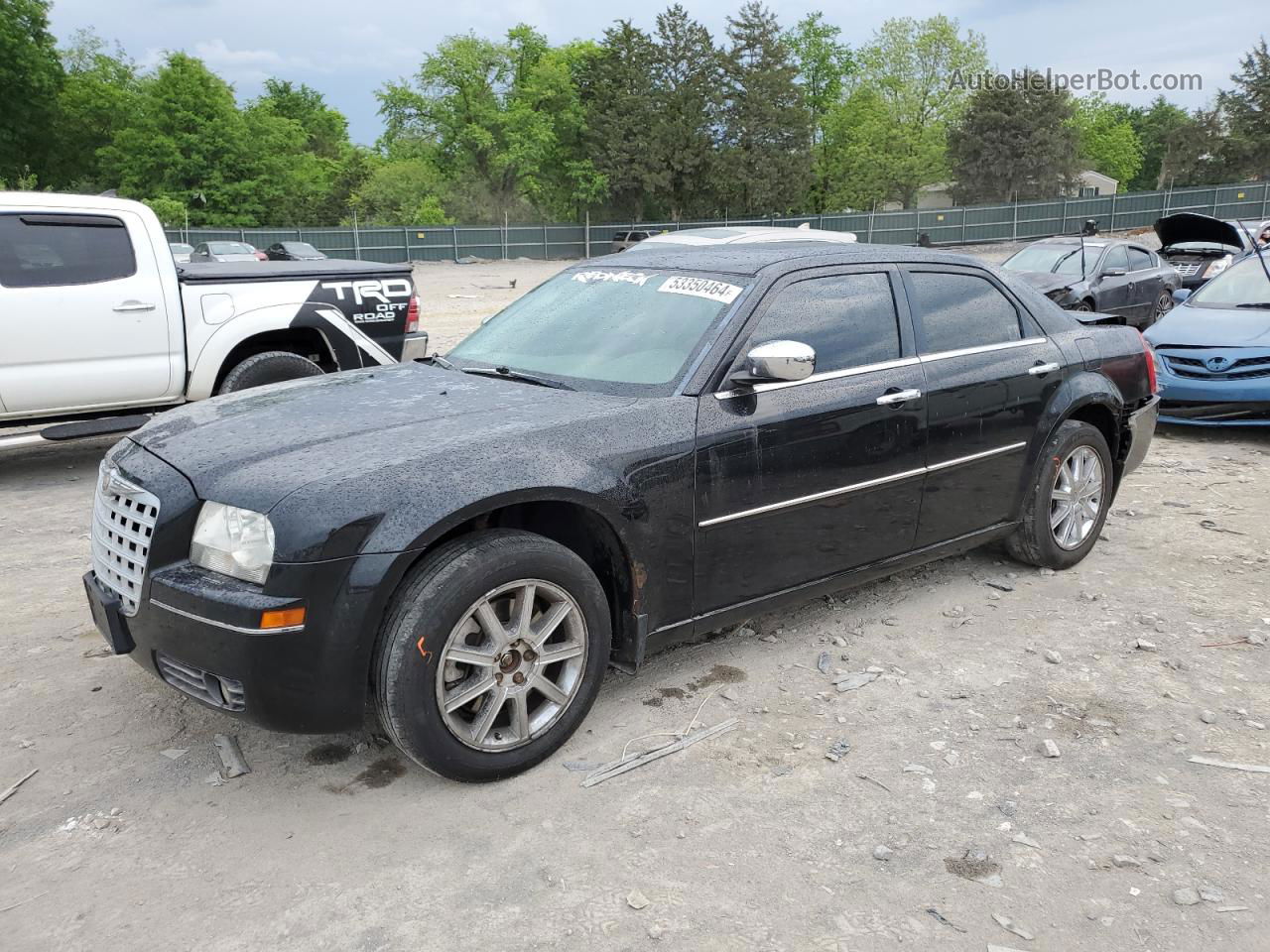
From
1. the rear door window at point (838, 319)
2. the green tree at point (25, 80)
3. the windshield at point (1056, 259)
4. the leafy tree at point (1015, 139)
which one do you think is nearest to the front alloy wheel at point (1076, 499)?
the rear door window at point (838, 319)

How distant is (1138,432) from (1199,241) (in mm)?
8952

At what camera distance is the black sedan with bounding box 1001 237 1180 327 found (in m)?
13.9

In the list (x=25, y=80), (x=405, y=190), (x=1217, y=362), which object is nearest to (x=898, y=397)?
(x=1217, y=362)

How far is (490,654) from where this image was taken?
3.21 metres

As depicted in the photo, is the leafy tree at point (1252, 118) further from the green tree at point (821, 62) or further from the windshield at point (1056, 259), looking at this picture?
the windshield at point (1056, 259)

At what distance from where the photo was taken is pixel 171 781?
3.38 metres

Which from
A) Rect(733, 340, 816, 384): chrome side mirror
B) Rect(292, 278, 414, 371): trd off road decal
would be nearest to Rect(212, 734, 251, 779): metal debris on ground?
Rect(733, 340, 816, 384): chrome side mirror

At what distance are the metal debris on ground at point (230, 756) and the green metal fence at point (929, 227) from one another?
4083 centimetres

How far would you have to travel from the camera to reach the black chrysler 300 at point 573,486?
9.85ft

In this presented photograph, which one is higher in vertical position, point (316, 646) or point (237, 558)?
point (237, 558)

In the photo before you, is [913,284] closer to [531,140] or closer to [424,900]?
[424,900]

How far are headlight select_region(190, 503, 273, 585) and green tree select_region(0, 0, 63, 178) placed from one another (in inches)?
2373

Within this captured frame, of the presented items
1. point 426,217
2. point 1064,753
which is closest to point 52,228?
point 1064,753

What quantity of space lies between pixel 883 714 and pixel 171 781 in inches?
98.9
